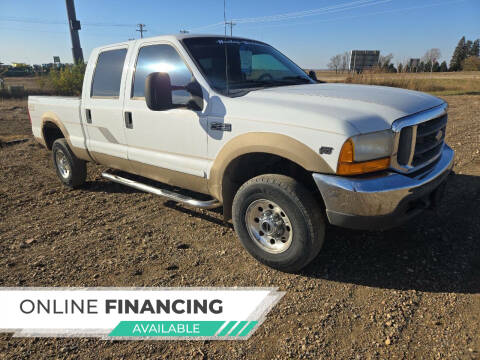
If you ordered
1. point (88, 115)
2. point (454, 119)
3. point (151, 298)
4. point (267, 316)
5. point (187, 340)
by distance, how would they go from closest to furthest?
point (187, 340)
point (267, 316)
point (151, 298)
point (88, 115)
point (454, 119)

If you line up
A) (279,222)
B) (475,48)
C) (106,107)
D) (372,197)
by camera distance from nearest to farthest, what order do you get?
(372,197)
(279,222)
(106,107)
(475,48)

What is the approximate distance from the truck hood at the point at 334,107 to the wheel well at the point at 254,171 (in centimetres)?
42

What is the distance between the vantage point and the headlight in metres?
2.32

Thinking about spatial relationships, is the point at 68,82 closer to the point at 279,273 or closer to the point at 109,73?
the point at 109,73

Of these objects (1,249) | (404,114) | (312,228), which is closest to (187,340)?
(312,228)

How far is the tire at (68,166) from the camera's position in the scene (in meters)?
5.02

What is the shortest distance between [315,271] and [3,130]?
10.6 m

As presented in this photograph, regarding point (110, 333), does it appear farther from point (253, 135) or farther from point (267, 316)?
point (253, 135)

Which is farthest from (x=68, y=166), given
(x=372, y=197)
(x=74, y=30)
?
(x=74, y=30)

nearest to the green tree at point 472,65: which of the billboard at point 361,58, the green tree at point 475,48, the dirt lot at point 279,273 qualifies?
the billboard at point 361,58

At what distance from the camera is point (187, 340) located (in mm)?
2287

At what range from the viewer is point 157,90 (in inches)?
112

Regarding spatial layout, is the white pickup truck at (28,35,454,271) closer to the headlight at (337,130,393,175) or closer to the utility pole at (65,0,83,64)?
the headlight at (337,130,393,175)

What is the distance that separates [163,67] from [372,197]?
2384 mm
